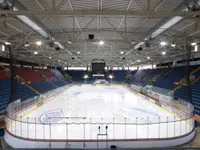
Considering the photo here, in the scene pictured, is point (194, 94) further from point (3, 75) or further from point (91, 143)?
point (3, 75)

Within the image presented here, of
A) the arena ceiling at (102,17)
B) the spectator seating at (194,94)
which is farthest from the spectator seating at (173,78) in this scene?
the arena ceiling at (102,17)

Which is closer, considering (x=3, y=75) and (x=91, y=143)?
(x=91, y=143)

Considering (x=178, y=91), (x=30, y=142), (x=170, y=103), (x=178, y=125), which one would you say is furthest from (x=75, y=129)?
(x=178, y=91)

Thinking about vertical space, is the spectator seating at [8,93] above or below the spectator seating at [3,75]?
below

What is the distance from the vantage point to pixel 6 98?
39.4ft

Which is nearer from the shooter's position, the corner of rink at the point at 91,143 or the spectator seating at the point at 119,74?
the corner of rink at the point at 91,143

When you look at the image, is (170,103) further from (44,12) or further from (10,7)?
(10,7)

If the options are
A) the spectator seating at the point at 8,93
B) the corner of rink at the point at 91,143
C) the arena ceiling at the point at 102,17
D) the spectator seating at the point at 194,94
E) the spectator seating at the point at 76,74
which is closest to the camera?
the arena ceiling at the point at 102,17

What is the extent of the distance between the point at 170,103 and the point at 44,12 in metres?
12.2

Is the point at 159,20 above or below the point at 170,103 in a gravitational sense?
above

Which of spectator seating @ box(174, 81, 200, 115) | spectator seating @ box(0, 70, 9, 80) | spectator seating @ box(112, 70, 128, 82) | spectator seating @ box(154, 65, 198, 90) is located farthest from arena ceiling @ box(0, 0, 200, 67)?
spectator seating @ box(112, 70, 128, 82)

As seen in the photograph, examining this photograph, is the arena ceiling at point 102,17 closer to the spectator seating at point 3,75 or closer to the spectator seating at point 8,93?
the spectator seating at point 8,93

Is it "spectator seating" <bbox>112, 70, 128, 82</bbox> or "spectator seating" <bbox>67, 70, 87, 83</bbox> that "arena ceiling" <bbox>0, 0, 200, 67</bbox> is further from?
"spectator seating" <bbox>112, 70, 128, 82</bbox>

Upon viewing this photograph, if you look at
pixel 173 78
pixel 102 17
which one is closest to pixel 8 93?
pixel 102 17
